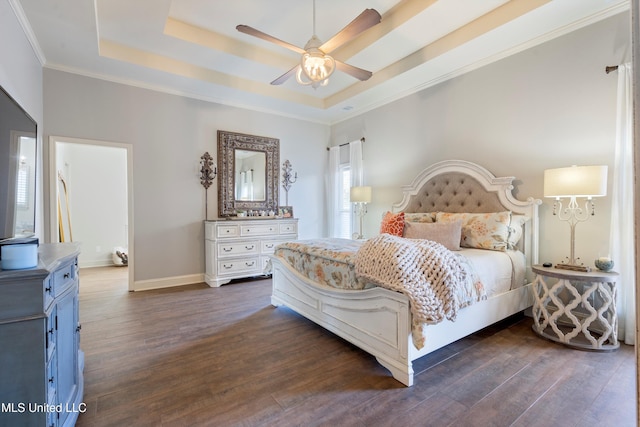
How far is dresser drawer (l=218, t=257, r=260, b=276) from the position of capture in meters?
4.30

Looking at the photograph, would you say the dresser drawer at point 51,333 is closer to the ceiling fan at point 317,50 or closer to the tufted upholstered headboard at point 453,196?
the ceiling fan at point 317,50

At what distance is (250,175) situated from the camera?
504 cm

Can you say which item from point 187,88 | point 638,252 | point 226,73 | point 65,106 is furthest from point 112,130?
point 638,252

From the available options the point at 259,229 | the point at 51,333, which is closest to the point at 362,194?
the point at 259,229

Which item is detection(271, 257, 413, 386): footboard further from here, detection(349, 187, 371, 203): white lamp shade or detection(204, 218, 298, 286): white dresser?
detection(349, 187, 371, 203): white lamp shade

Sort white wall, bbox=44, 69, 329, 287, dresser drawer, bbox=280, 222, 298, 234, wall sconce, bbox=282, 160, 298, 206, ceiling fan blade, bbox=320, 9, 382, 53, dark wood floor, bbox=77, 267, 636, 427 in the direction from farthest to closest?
wall sconce, bbox=282, 160, 298, 206 < dresser drawer, bbox=280, 222, 298, 234 < white wall, bbox=44, 69, 329, 287 < ceiling fan blade, bbox=320, 9, 382, 53 < dark wood floor, bbox=77, 267, 636, 427

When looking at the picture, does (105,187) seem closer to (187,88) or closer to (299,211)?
(187,88)

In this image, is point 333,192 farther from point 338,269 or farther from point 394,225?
point 338,269

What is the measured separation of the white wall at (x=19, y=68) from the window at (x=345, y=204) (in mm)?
4309

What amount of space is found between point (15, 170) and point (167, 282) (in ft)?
9.25

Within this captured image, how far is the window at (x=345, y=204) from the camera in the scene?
→ 553 cm

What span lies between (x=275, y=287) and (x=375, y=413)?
2.00m

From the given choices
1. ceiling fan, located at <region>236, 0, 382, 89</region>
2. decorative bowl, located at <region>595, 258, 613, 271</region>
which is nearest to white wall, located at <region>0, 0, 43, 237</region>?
ceiling fan, located at <region>236, 0, 382, 89</region>

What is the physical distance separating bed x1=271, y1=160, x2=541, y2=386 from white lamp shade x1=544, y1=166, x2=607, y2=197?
0.43 metres
